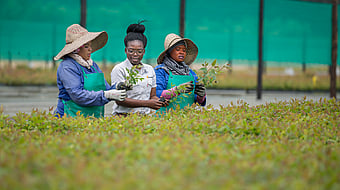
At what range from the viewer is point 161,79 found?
16.8 ft

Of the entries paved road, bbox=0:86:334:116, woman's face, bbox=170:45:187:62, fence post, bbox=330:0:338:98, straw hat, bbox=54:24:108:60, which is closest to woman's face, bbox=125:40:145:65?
straw hat, bbox=54:24:108:60

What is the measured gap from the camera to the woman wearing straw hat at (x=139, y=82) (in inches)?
184

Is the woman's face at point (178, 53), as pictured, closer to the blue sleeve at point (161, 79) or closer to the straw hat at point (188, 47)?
the straw hat at point (188, 47)

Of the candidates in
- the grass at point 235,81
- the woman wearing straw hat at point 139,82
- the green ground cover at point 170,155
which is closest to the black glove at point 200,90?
the woman wearing straw hat at point 139,82

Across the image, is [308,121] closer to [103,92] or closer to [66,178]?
[103,92]

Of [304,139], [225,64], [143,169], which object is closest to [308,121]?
[304,139]

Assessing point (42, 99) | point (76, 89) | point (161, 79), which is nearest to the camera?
point (76, 89)

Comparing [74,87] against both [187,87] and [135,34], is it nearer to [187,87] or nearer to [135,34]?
[135,34]

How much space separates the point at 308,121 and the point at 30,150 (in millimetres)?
3148

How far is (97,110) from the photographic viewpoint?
15.6 ft

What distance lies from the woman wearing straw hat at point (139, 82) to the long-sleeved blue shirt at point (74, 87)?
35cm

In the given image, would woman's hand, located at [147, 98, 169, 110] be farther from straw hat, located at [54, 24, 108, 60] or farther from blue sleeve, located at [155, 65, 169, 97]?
straw hat, located at [54, 24, 108, 60]

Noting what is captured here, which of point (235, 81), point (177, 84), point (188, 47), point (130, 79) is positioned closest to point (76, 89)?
point (130, 79)

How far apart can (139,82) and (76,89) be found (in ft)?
2.75
